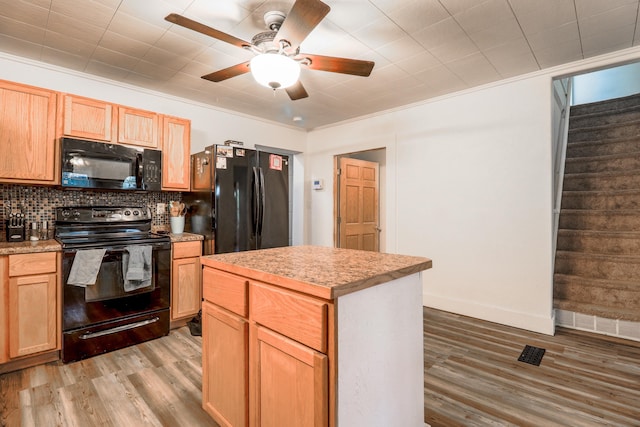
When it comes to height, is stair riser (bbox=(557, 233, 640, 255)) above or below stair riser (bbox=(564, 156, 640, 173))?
below

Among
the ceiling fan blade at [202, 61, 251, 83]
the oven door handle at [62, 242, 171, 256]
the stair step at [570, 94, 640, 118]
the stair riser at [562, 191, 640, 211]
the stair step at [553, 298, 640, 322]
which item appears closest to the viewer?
the ceiling fan blade at [202, 61, 251, 83]

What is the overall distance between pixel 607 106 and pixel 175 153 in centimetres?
561

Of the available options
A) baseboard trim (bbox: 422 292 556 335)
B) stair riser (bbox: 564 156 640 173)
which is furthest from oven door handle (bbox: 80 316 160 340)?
stair riser (bbox: 564 156 640 173)

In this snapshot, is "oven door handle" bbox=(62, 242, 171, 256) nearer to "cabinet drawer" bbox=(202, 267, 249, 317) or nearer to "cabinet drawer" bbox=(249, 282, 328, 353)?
"cabinet drawer" bbox=(202, 267, 249, 317)

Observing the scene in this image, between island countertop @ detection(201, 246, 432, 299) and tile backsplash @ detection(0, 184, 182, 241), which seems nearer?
island countertop @ detection(201, 246, 432, 299)

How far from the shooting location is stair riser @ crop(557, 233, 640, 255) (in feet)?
9.93

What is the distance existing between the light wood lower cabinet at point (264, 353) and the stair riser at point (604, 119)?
16.1ft

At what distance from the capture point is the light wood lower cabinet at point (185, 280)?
9.61 ft

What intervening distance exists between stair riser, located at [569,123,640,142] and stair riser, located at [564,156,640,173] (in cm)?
38

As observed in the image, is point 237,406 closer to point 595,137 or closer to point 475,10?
point 475,10

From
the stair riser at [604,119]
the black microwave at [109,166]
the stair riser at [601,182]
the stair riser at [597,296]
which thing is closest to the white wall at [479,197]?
the stair riser at [597,296]

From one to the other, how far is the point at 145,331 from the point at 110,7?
2.41 metres

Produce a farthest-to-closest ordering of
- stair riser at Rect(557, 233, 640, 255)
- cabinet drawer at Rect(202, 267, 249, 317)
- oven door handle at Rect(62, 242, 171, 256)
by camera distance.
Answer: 1. stair riser at Rect(557, 233, 640, 255)
2. oven door handle at Rect(62, 242, 171, 256)
3. cabinet drawer at Rect(202, 267, 249, 317)

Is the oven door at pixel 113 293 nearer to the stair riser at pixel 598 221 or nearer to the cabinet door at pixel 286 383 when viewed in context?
the cabinet door at pixel 286 383
